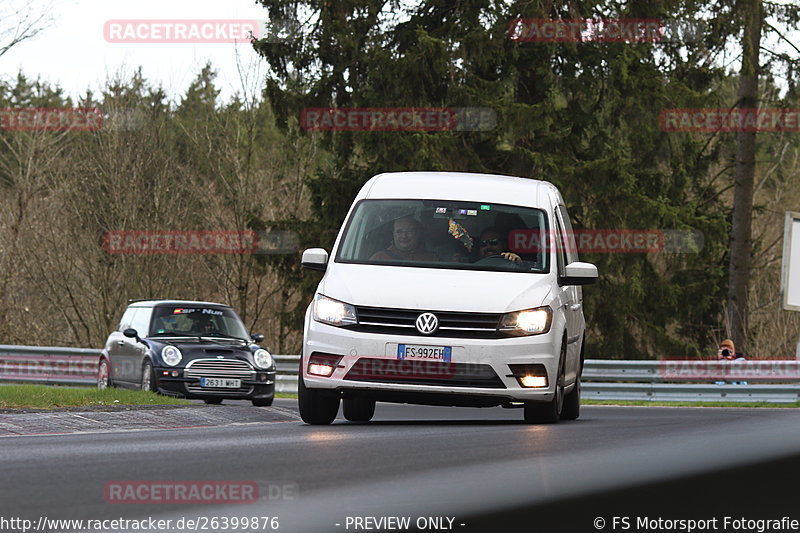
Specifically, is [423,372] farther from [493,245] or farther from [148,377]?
[148,377]

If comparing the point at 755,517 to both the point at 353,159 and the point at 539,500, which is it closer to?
the point at 539,500

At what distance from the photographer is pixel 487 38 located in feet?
102

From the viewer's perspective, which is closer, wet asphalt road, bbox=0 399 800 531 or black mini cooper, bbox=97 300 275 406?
wet asphalt road, bbox=0 399 800 531

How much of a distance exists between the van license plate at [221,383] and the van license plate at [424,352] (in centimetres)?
941

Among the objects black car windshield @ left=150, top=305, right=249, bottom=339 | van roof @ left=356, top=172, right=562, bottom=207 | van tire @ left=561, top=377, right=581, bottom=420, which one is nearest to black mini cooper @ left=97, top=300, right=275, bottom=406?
black car windshield @ left=150, top=305, right=249, bottom=339

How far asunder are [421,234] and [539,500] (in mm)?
5771

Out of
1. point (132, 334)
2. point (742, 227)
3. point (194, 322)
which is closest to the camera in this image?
point (132, 334)

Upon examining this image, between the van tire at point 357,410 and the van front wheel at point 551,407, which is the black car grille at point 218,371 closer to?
the van tire at point 357,410

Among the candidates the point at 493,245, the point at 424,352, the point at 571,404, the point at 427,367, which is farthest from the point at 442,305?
the point at 571,404

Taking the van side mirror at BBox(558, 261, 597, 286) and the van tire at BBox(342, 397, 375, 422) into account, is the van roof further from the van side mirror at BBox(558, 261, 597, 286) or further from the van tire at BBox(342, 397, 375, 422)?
the van tire at BBox(342, 397, 375, 422)

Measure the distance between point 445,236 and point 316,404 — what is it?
193 centimetres

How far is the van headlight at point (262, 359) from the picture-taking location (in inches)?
827

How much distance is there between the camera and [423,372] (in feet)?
38.0

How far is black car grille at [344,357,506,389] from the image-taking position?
11.6m
